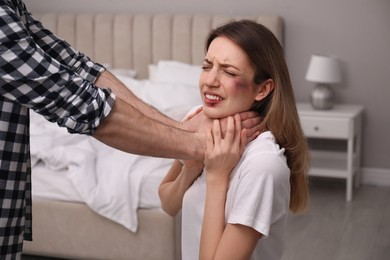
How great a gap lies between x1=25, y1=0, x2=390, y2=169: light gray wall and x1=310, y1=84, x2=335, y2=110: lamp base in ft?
1.13

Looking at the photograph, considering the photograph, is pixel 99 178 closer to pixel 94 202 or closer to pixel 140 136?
pixel 94 202

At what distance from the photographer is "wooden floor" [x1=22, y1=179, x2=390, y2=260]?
3451 mm

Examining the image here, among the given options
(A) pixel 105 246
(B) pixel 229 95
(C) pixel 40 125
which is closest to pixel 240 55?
(B) pixel 229 95

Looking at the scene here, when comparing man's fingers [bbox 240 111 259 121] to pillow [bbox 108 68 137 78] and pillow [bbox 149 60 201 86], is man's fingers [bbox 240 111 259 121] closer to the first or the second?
pillow [bbox 149 60 201 86]

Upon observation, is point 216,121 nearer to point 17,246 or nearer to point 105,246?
point 17,246

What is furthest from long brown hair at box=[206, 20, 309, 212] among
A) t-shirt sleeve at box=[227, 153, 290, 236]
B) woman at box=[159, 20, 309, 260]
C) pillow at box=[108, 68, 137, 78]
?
pillow at box=[108, 68, 137, 78]

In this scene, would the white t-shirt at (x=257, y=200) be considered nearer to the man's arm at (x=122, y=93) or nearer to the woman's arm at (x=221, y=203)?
the woman's arm at (x=221, y=203)

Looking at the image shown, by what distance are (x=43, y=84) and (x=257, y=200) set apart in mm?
515

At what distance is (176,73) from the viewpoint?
4531 millimetres

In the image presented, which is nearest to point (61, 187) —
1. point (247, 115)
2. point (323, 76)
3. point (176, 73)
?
point (176, 73)

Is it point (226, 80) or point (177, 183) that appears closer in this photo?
point (226, 80)

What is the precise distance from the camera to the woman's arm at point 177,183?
1.60 meters

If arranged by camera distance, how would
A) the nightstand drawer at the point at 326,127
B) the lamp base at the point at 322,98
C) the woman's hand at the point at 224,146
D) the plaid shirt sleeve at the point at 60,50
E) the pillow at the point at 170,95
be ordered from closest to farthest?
the woman's hand at the point at 224,146 → the plaid shirt sleeve at the point at 60,50 → the pillow at the point at 170,95 → the nightstand drawer at the point at 326,127 → the lamp base at the point at 322,98

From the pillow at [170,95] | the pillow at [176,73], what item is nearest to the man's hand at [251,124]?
the pillow at [170,95]
